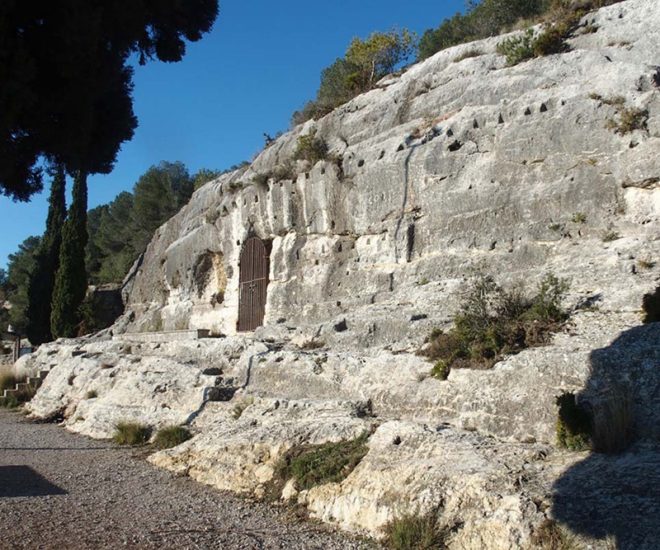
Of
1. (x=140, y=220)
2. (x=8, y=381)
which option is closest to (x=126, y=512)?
(x=8, y=381)

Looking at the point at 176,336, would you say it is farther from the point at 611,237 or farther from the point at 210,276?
the point at 611,237

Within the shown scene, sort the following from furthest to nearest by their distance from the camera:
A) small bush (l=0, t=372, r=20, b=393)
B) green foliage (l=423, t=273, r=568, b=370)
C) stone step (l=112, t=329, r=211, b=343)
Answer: small bush (l=0, t=372, r=20, b=393), stone step (l=112, t=329, r=211, b=343), green foliage (l=423, t=273, r=568, b=370)

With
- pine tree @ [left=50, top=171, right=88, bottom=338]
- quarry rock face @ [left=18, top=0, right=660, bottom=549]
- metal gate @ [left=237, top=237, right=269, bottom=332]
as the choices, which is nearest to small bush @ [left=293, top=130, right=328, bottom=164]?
quarry rock face @ [left=18, top=0, right=660, bottom=549]

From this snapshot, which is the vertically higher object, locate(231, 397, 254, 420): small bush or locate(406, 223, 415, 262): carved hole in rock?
locate(406, 223, 415, 262): carved hole in rock

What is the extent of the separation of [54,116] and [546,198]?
379 inches

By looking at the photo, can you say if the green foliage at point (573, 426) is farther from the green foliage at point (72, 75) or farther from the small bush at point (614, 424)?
the green foliage at point (72, 75)

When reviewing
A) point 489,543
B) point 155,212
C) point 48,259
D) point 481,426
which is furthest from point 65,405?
point 155,212

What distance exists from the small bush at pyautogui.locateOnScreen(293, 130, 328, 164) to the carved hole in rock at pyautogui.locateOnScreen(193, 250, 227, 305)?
18.4ft

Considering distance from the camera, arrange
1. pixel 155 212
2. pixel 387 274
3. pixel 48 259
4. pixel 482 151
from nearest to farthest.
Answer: pixel 482 151
pixel 387 274
pixel 48 259
pixel 155 212

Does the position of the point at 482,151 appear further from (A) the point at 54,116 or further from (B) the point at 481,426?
(A) the point at 54,116

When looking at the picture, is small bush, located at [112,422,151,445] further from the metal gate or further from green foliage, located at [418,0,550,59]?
green foliage, located at [418,0,550,59]

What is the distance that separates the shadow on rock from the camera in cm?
514

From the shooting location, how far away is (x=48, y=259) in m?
33.9

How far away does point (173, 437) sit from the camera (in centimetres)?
1128
